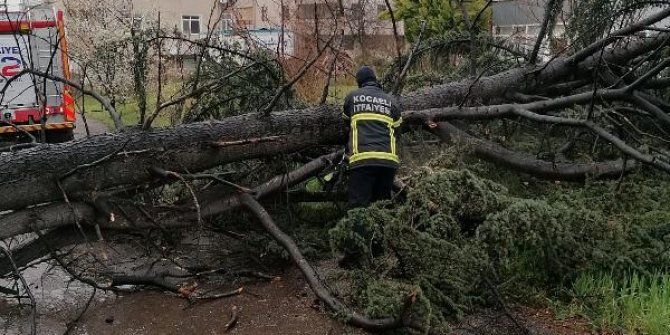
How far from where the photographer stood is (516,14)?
18453 millimetres

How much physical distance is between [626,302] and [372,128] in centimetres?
191

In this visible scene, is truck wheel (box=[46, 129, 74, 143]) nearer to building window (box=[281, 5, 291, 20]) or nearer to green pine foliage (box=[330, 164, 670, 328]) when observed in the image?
building window (box=[281, 5, 291, 20])

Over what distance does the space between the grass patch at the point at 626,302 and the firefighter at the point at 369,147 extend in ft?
4.68

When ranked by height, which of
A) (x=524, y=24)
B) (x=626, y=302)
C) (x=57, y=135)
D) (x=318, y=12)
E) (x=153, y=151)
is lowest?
(x=626, y=302)

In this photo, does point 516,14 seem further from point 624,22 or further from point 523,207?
point 523,207

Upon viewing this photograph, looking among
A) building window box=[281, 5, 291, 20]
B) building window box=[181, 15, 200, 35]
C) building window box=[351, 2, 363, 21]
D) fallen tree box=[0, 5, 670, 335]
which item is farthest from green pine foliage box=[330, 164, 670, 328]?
building window box=[181, 15, 200, 35]

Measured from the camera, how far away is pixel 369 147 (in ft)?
14.2

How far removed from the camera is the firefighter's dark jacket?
4.33 metres

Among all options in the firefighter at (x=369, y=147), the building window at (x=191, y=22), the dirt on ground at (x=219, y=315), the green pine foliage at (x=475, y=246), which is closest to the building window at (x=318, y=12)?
the firefighter at (x=369, y=147)

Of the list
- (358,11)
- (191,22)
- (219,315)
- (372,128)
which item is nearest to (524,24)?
(358,11)

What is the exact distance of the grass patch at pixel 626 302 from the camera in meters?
3.38

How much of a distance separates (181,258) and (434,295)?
2200 mm

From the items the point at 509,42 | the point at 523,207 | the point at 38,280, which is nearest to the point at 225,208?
the point at 38,280

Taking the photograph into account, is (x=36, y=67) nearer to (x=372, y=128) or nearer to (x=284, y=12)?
(x=284, y=12)
